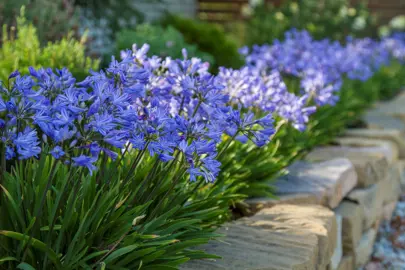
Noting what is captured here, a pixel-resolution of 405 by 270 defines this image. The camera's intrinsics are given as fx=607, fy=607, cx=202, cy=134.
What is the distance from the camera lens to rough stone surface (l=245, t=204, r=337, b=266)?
291 cm

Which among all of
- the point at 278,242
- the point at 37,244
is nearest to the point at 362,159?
the point at 278,242

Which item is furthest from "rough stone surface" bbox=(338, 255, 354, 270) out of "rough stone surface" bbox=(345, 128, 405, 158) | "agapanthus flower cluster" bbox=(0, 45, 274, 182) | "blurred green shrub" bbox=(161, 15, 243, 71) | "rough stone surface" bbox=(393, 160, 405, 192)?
"blurred green shrub" bbox=(161, 15, 243, 71)

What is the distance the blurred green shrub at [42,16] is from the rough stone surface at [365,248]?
320 cm

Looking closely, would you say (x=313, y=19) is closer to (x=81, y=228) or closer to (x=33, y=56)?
(x=33, y=56)

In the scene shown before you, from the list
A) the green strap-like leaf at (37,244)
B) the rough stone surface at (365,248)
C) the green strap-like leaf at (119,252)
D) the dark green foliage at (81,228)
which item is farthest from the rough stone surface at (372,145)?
the green strap-like leaf at (37,244)

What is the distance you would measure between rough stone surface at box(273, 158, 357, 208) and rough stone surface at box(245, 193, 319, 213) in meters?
0.04

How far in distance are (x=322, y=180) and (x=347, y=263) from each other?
21.3 inches

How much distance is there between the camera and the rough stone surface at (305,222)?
2906mm

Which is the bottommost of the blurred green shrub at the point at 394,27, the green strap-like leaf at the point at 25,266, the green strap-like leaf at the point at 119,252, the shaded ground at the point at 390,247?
the shaded ground at the point at 390,247

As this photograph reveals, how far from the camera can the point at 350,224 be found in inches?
150

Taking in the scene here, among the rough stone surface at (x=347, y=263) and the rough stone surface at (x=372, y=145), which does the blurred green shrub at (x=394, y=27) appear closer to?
the rough stone surface at (x=372, y=145)

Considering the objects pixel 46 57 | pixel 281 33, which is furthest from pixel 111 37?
pixel 46 57

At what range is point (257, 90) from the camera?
3400mm

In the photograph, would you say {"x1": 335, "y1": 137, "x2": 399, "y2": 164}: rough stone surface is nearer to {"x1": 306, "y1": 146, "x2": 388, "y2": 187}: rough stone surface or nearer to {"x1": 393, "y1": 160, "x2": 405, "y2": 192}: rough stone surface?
{"x1": 306, "y1": 146, "x2": 388, "y2": 187}: rough stone surface
